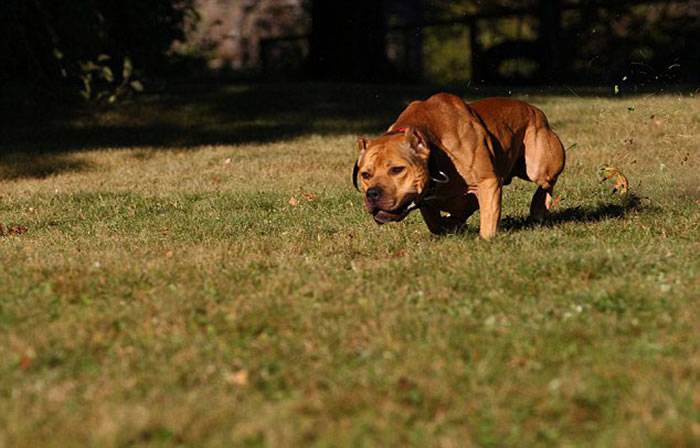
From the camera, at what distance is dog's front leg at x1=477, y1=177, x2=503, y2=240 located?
871 cm

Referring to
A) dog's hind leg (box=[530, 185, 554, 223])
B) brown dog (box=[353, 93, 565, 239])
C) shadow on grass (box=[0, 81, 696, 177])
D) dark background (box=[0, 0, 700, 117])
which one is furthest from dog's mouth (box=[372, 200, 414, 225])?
shadow on grass (box=[0, 81, 696, 177])

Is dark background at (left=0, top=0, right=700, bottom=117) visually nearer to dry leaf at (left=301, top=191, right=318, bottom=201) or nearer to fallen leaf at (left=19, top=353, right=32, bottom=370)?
dry leaf at (left=301, top=191, right=318, bottom=201)

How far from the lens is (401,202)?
8.07 metres

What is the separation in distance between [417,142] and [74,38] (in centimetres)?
1328

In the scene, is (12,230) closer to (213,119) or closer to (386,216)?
(386,216)

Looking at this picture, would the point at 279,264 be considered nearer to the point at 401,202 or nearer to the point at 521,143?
the point at 401,202

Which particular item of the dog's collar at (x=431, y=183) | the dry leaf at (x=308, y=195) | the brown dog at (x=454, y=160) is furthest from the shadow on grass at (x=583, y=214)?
the dry leaf at (x=308, y=195)

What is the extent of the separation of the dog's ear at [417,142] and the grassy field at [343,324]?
2.66 ft

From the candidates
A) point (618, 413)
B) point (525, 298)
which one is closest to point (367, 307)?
point (525, 298)

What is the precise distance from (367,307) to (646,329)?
170 cm

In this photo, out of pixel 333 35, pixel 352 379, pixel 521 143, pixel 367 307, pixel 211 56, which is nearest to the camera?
pixel 352 379

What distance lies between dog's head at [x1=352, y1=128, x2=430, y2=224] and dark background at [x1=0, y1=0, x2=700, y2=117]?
5.73m

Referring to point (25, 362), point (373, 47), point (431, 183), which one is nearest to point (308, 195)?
point (431, 183)

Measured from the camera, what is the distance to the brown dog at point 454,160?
8070mm
